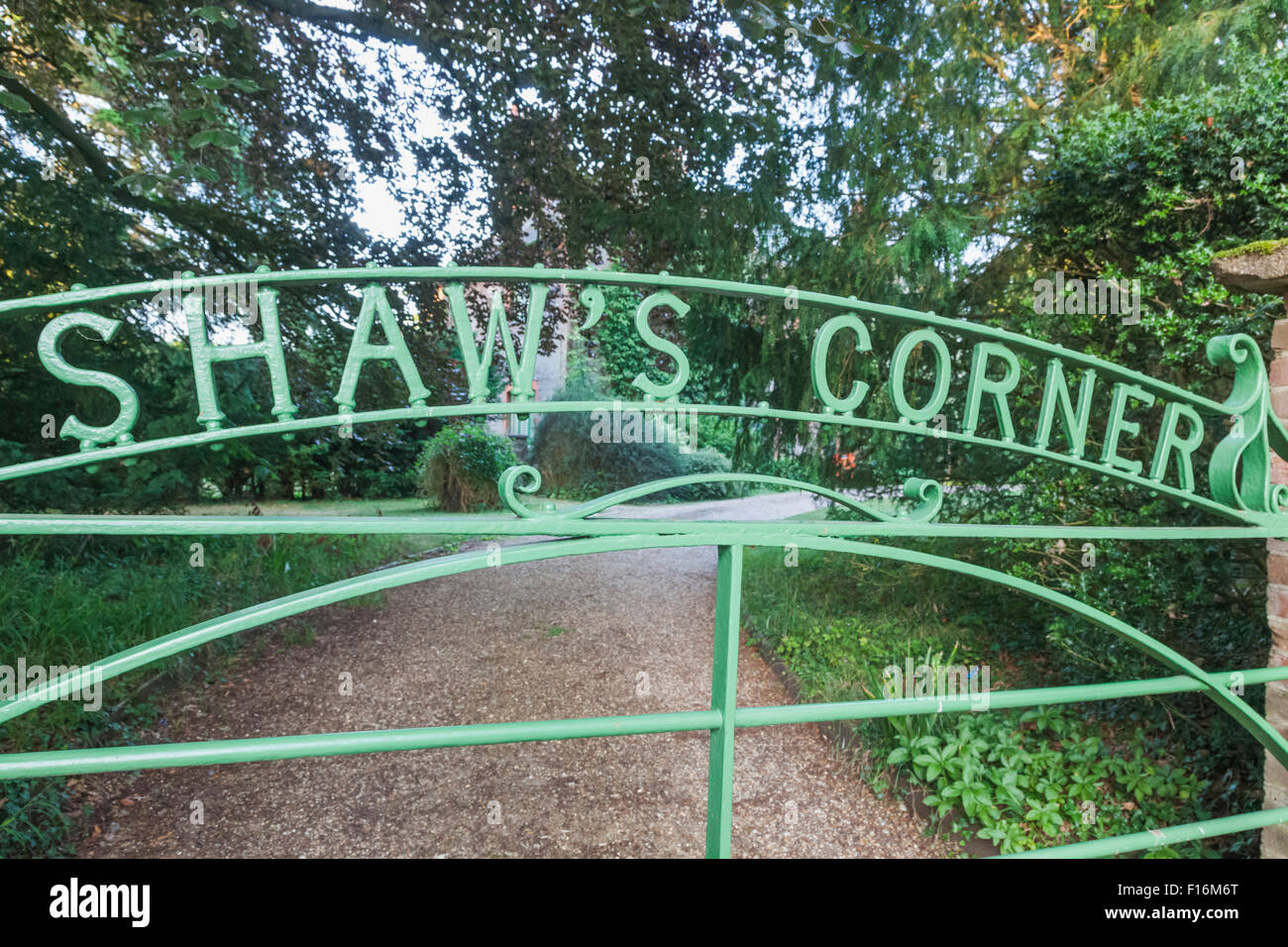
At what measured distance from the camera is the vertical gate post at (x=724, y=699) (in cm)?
97

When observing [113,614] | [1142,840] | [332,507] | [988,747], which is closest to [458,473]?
[332,507]

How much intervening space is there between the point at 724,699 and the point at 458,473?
7678 mm

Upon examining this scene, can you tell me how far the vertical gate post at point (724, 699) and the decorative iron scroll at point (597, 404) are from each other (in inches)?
10.4

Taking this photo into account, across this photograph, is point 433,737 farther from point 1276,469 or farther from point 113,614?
point 113,614

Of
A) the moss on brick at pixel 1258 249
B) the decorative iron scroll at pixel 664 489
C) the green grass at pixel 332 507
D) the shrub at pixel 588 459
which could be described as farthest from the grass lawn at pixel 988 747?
the shrub at pixel 588 459

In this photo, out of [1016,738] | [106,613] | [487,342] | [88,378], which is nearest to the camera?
[88,378]

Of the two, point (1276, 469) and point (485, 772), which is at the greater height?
point (1276, 469)

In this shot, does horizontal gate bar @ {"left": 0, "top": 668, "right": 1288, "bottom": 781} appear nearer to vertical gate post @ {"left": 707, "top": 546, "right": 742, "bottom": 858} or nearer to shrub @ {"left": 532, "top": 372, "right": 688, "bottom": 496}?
vertical gate post @ {"left": 707, "top": 546, "right": 742, "bottom": 858}

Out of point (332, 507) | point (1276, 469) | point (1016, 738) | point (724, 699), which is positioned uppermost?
point (1276, 469)

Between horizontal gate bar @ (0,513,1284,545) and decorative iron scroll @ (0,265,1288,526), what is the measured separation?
0.08 m

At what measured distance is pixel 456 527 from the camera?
0.88 m

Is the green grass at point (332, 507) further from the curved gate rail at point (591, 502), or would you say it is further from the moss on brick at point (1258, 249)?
the moss on brick at point (1258, 249)
